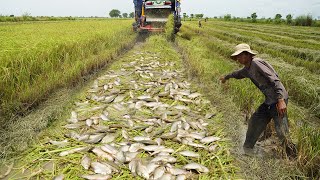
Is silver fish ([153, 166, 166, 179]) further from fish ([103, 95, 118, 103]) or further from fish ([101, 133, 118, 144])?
fish ([103, 95, 118, 103])

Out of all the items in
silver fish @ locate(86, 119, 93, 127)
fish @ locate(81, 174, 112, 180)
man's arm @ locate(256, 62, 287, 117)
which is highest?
man's arm @ locate(256, 62, 287, 117)

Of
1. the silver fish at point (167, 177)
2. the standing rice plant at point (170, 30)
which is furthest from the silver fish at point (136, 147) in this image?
the standing rice plant at point (170, 30)

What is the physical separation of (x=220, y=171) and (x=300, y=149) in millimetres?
945

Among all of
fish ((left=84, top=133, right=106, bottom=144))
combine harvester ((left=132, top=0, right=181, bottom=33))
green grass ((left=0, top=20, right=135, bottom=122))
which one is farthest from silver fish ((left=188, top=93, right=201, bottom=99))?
combine harvester ((left=132, top=0, right=181, bottom=33))

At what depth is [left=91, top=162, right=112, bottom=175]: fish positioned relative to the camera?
2.86 meters

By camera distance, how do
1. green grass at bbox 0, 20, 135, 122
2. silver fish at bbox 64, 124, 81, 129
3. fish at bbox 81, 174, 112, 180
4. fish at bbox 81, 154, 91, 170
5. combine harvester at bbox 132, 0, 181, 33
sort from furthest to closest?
combine harvester at bbox 132, 0, 181, 33, green grass at bbox 0, 20, 135, 122, silver fish at bbox 64, 124, 81, 129, fish at bbox 81, 154, 91, 170, fish at bbox 81, 174, 112, 180

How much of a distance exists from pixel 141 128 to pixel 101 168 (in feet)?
3.83

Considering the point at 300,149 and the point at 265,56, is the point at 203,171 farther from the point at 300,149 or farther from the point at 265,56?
the point at 265,56

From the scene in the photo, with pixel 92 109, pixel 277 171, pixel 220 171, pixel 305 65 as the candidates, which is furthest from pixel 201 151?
pixel 305 65

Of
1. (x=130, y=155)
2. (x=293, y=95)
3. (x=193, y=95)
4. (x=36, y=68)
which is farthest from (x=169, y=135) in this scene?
(x=293, y=95)

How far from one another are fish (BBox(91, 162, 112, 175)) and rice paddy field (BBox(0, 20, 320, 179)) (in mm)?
11

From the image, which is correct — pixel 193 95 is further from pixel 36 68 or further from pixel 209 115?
pixel 36 68

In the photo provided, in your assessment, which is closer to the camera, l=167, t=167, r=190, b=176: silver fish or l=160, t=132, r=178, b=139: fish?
l=167, t=167, r=190, b=176: silver fish

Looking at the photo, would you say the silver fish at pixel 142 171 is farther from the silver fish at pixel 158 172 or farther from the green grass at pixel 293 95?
the green grass at pixel 293 95
